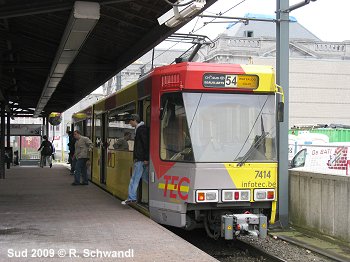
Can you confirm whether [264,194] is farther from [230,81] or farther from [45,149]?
[45,149]

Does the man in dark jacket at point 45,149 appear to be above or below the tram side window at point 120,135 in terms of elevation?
below

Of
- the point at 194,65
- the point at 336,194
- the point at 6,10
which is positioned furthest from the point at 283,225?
the point at 6,10

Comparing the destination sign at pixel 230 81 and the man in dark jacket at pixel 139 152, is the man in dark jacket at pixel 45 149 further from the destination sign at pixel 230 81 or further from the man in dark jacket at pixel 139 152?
the destination sign at pixel 230 81

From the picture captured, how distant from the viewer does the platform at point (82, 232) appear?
6.19m

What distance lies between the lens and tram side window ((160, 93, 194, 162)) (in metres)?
7.95

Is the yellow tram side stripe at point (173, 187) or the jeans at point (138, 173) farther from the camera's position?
the jeans at point (138, 173)

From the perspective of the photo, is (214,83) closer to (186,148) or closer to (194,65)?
(194,65)

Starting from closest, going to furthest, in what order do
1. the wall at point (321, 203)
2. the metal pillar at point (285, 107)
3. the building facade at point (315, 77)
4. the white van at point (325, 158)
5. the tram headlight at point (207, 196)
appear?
1. the tram headlight at point (207, 196)
2. the wall at point (321, 203)
3. the metal pillar at point (285, 107)
4. the white van at point (325, 158)
5. the building facade at point (315, 77)

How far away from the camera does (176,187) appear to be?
8.05 metres

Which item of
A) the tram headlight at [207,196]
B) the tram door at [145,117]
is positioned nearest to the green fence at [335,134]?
the tram door at [145,117]

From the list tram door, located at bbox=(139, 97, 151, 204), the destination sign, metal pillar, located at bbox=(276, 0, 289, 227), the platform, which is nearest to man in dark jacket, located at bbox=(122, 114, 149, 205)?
tram door, located at bbox=(139, 97, 151, 204)

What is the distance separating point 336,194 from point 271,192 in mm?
1364

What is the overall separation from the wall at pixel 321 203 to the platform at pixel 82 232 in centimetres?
314

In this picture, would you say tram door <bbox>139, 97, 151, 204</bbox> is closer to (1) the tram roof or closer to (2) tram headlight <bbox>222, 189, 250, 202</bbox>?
(1) the tram roof
